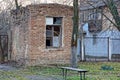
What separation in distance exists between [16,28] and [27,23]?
10.6ft

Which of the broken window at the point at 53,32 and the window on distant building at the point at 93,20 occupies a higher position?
the window on distant building at the point at 93,20

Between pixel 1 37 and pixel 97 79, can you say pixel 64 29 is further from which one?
pixel 97 79

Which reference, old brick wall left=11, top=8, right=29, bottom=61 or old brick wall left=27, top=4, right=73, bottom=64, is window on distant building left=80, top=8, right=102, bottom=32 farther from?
old brick wall left=27, top=4, right=73, bottom=64

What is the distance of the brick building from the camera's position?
2706 centimetres

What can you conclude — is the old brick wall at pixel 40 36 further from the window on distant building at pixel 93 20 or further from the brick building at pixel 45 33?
the window on distant building at pixel 93 20

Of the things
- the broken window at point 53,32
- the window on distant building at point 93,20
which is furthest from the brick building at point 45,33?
the window on distant building at point 93,20

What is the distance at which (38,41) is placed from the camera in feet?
88.9

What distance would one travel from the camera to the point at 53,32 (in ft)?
91.1

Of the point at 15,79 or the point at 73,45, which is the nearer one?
the point at 15,79

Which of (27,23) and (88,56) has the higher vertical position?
(27,23)

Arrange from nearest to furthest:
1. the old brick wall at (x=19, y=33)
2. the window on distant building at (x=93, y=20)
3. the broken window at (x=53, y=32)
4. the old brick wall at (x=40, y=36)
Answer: the old brick wall at (x=40, y=36), the broken window at (x=53, y=32), the old brick wall at (x=19, y=33), the window on distant building at (x=93, y=20)

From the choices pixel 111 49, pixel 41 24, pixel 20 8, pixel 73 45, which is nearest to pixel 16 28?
pixel 20 8

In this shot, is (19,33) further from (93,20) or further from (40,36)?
(93,20)

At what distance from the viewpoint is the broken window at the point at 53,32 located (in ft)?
90.4
